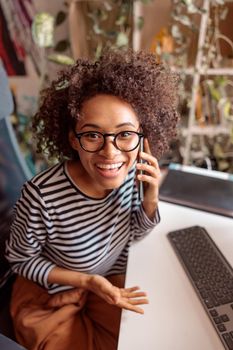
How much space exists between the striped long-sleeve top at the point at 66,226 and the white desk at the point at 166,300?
81 millimetres

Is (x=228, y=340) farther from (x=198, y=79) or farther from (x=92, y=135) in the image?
(x=198, y=79)

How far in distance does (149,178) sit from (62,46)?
1.31 metres

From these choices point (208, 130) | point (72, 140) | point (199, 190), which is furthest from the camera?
point (208, 130)

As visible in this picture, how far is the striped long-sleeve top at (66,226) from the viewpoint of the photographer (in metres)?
0.74

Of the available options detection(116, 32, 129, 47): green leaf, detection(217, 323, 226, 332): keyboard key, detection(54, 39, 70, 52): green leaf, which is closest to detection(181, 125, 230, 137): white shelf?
detection(116, 32, 129, 47): green leaf

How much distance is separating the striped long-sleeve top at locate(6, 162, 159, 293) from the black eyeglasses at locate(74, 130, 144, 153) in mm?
128

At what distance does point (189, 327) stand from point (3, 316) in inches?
21.5

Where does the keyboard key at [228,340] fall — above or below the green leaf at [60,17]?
below

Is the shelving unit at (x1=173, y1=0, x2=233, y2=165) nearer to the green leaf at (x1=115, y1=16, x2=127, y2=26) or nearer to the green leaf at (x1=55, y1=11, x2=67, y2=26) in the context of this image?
the green leaf at (x1=115, y1=16, x2=127, y2=26)

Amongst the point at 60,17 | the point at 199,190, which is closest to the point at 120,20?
the point at 60,17

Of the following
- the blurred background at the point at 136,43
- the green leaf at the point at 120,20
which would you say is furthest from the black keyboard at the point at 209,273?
the green leaf at the point at 120,20

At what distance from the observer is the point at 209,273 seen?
784mm

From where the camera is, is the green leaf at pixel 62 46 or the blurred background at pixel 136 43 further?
the green leaf at pixel 62 46

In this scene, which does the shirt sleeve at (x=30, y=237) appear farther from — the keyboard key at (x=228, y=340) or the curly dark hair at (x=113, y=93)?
the keyboard key at (x=228, y=340)
